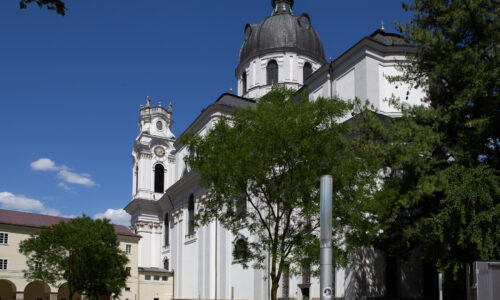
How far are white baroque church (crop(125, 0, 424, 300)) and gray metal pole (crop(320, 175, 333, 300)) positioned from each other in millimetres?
16035

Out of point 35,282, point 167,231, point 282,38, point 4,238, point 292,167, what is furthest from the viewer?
point 167,231

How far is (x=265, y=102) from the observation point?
20734 millimetres

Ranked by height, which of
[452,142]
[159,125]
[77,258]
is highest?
[159,125]

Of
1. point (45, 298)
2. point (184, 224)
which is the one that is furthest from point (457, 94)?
point (45, 298)

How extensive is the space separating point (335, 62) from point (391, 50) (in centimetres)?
356

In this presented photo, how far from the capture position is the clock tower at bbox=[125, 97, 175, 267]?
59.7 metres

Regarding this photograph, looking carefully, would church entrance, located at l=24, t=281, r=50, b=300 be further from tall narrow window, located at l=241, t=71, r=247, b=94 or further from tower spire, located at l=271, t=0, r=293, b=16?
tower spire, located at l=271, t=0, r=293, b=16

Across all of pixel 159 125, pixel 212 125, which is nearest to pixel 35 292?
pixel 159 125

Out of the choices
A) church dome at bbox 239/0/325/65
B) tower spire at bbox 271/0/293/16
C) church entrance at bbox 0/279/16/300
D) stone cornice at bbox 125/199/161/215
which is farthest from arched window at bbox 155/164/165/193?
tower spire at bbox 271/0/293/16

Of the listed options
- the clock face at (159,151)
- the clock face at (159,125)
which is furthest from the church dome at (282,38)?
the clock face at (159,151)

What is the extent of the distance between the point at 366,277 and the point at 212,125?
67.3ft

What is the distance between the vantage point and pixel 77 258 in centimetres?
3572

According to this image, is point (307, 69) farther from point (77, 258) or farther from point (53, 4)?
point (53, 4)

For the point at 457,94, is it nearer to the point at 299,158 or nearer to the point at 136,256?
the point at 299,158
